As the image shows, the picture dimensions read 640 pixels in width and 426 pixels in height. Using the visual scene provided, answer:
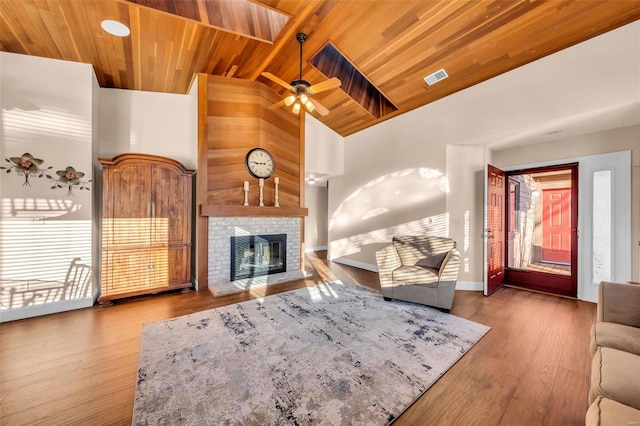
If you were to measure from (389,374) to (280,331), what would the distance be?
116cm

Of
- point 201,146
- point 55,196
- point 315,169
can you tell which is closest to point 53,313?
point 55,196

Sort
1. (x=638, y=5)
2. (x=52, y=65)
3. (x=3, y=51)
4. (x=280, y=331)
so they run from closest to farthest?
→ (x=638, y=5) < (x=280, y=331) < (x=3, y=51) < (x=52, y=65)

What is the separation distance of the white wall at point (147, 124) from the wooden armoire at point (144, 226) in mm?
674

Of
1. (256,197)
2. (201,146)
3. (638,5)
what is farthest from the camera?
(256,197)

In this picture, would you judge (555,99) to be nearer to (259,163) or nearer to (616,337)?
(616,337)

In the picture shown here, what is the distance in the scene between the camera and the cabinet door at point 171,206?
3568 mm

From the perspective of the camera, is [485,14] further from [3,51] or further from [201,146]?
[3,51]

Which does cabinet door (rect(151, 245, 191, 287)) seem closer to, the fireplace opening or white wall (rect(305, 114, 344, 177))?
the fireplace opening

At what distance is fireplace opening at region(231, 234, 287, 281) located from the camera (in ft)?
14.0

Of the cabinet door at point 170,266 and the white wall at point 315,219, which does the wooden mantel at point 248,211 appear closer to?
the cabinet door at point 170,266

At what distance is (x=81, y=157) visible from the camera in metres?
3.13

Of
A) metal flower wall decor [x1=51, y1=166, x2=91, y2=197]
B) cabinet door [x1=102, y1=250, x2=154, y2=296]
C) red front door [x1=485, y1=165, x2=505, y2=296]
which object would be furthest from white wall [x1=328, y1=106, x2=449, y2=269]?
metal flower wall decor [x1=51, y1=166, x2=91, y2=197]

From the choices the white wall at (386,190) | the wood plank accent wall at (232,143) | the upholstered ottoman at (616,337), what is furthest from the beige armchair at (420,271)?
the wood plank accent wall at (232,143)

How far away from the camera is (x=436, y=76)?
3.62 m
